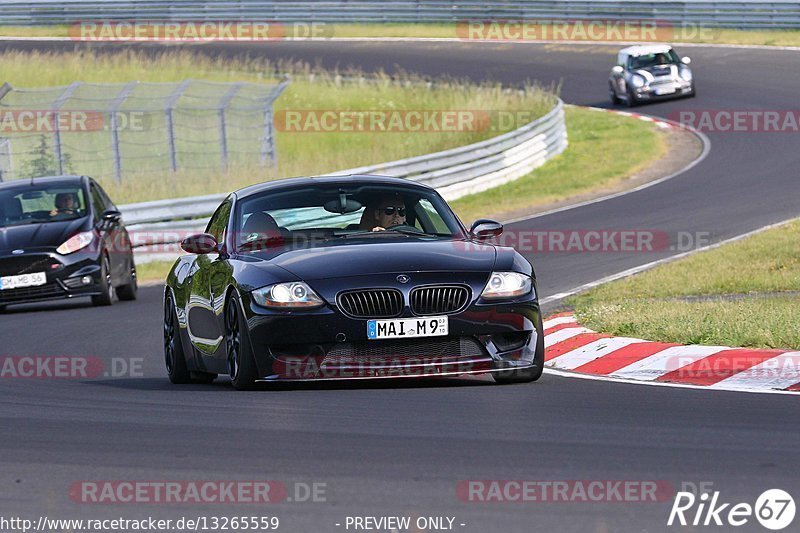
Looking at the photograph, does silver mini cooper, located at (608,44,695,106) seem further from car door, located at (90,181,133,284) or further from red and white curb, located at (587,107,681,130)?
car door, located at (90,181,133,284)

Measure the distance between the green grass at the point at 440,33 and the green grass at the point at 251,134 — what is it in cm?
1008

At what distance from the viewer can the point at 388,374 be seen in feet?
28.7

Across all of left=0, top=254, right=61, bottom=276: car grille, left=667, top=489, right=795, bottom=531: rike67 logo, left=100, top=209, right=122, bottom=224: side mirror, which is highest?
left=667, top=489, right=795, bottom=531: rike67 logo

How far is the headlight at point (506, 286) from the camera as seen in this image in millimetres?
8906

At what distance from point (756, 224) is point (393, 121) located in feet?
60.2

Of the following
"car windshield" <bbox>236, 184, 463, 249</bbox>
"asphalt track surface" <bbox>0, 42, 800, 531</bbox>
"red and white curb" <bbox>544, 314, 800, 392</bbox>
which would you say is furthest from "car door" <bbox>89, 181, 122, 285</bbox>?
"car windshield" <bbox>236, 184, 463, 249</bbox>

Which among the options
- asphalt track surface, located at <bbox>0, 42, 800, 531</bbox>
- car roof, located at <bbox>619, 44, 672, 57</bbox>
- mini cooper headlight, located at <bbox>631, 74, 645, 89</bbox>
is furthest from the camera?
car roof, located at <bbox>619, 44, 672, 57</bbox>

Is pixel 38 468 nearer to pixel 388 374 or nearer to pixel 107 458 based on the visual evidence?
pixel 107 458

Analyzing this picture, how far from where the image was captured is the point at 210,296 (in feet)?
32.7

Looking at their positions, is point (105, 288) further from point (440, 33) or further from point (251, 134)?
point (440, 33)

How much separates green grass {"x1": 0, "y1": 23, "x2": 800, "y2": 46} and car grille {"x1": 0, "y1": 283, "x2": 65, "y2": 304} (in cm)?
3419

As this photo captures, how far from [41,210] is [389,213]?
30.7 ft

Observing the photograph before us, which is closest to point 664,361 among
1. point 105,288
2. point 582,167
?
point 105,288

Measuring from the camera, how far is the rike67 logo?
5207 millimetres
